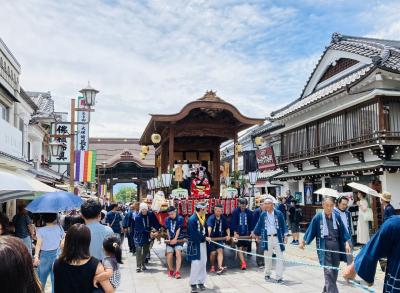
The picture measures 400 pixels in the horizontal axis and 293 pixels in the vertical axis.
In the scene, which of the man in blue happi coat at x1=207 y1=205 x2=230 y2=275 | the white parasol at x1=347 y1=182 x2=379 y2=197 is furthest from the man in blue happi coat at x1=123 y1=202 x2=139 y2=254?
the white parasol at x1=347 y1=182 x2=379 y2=197

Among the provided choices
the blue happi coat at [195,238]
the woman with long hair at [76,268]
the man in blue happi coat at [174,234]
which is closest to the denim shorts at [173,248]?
the man in blue happi coat at [174,234]

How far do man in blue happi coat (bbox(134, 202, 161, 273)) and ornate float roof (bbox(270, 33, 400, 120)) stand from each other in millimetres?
10191

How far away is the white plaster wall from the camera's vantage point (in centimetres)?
1561

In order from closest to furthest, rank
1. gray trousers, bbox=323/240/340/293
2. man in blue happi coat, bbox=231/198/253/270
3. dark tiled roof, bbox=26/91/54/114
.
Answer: gray trousers, bbox=323/240/340/293 < man in blue happi coat, bbox=231/198/253/270 < dark tiled roof, bbox=26/91/54/114

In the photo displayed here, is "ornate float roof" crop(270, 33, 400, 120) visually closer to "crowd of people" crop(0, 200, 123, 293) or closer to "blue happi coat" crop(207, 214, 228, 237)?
"blue happi coat" crop(207, 214, 228, 237)

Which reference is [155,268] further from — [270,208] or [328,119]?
[328,119]

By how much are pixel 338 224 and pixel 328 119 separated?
1348cm

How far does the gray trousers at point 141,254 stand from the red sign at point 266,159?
1583 centimetres

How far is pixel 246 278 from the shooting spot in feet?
30.3

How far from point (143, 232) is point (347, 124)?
11.6 m

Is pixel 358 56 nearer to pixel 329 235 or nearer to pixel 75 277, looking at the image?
pixel 329 235

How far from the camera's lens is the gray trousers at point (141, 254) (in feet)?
34.8

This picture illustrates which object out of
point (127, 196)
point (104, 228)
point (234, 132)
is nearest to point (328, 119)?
point (234, 132)

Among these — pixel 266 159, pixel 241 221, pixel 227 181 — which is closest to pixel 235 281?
pixel 241 221
